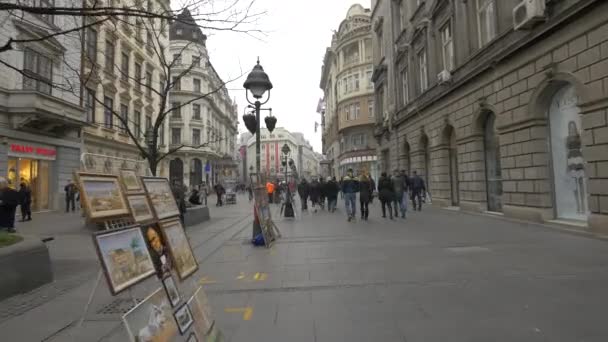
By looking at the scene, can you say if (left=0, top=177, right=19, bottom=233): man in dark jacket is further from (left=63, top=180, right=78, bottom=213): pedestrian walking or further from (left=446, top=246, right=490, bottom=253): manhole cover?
(left=446, top=246, right=490, bottom=253): manhole cover

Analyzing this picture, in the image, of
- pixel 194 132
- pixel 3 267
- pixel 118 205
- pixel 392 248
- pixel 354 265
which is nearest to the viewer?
pixel 118 205

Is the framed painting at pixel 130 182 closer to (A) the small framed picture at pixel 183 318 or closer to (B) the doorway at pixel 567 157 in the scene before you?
(A) the small framed picture at pixel 183 318

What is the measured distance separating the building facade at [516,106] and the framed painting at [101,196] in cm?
975

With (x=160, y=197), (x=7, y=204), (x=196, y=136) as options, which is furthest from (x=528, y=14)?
(x=196, y=136)

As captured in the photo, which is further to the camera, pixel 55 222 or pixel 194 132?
pixel 194 132

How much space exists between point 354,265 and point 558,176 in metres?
7.71

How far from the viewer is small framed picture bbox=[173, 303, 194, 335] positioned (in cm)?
282

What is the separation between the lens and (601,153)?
8695mm

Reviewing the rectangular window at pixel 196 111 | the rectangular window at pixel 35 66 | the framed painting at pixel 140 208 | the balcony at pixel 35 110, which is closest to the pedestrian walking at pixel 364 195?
the framed painting at pixel 140 208

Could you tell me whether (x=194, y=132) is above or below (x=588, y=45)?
above

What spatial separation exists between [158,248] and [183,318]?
72 cm

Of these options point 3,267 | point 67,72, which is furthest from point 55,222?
point 3,267

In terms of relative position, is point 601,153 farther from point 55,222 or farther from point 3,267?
point 55,222

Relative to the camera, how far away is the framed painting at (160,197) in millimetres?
3689
